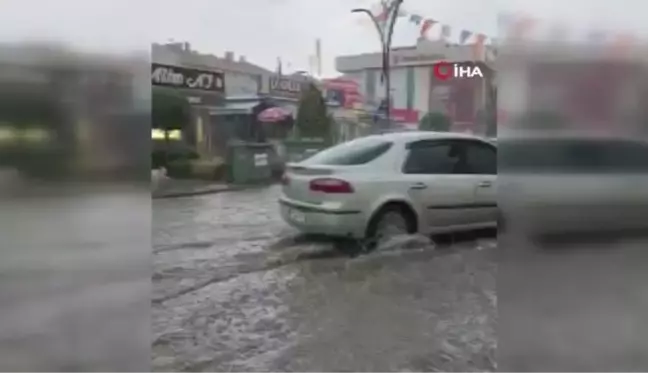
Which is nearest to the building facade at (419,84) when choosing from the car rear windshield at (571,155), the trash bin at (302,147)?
the trash bin at (302,147)

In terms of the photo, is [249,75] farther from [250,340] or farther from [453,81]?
[250,340]

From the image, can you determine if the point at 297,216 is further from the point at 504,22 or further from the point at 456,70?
the point at 504,22

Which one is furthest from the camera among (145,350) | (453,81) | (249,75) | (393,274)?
(393,274)

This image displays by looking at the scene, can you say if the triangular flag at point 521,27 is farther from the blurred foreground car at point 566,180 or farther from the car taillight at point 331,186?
the car taillight at point 331,186

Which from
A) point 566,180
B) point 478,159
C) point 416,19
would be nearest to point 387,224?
point 478,159

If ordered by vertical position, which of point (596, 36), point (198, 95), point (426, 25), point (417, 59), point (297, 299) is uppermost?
point (426, 25)

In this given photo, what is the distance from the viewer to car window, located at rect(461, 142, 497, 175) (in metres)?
3.55

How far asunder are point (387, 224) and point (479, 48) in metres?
Result: 1.77

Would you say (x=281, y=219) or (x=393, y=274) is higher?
(x=281, y=219)

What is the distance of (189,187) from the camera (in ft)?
11.6

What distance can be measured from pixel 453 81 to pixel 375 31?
511 millimetres

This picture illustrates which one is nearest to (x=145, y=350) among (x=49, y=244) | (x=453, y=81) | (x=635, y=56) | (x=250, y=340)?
(x=49, y=244)

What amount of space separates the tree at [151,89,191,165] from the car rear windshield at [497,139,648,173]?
3.96 ft

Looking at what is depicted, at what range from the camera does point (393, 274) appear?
13.1 ft
